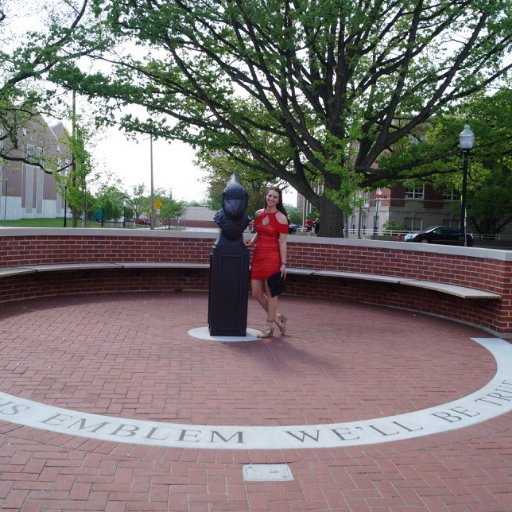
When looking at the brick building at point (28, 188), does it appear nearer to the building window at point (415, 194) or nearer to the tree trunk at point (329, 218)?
the building window at point (415, 194)

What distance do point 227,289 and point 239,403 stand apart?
2.85 meters

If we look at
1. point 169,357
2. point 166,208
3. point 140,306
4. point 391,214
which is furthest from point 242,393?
point 166,208

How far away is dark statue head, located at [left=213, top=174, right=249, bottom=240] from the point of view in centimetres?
788

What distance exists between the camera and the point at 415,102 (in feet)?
53.4

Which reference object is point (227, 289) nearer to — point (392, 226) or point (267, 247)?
point (267, 247)

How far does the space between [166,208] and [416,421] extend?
242 feet

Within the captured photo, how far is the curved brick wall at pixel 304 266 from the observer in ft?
30.1

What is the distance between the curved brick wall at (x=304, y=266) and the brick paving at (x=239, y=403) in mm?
670

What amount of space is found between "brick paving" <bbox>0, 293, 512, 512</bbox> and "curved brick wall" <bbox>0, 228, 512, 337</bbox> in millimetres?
670

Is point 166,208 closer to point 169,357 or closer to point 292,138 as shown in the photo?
point 292,138

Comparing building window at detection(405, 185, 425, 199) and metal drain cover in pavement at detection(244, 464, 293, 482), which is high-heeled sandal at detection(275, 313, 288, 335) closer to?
metal drain cover in pavement at detection(244, 464, 293, 482)

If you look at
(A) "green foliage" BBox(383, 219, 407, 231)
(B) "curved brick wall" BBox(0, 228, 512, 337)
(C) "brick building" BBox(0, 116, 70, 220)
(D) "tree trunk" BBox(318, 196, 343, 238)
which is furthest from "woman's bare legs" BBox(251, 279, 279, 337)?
(C) "brick building" BBox(0, 116, 70, 220)

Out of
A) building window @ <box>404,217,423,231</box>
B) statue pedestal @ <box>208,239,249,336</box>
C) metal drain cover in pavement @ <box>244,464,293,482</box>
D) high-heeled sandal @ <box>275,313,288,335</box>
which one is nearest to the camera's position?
metal drain cover in pavement @ <box>244,464,293,482</box>

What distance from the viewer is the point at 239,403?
512 cm
